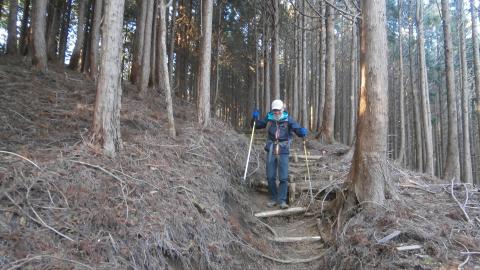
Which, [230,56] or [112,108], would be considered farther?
[230,56]

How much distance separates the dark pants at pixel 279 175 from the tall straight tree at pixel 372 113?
1686mm

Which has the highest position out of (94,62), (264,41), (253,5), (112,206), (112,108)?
(253,5)

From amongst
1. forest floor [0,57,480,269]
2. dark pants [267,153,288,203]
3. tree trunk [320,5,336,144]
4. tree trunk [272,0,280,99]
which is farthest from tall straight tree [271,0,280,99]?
forest floor [0,57,480,269]

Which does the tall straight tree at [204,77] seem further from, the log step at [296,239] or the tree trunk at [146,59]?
the log step at [296,239]

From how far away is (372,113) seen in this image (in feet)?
19.3

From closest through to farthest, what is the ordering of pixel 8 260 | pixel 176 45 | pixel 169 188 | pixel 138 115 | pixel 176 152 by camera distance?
pixel 8 260 → pixel 169 188 → pixel 176 152 → pixel 138 115 → pixel 176 45

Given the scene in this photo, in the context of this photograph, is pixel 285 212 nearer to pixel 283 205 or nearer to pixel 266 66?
pixel 283 205

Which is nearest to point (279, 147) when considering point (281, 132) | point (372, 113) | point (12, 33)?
point (281, 132)

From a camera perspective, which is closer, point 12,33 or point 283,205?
point 283,205

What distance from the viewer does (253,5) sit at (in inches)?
761

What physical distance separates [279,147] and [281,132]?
347 millimetres

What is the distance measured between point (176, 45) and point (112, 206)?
18.2 metres

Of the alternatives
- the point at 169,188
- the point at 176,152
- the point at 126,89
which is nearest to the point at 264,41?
the point at 126,89

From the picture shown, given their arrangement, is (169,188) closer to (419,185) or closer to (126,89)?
(419,185)
